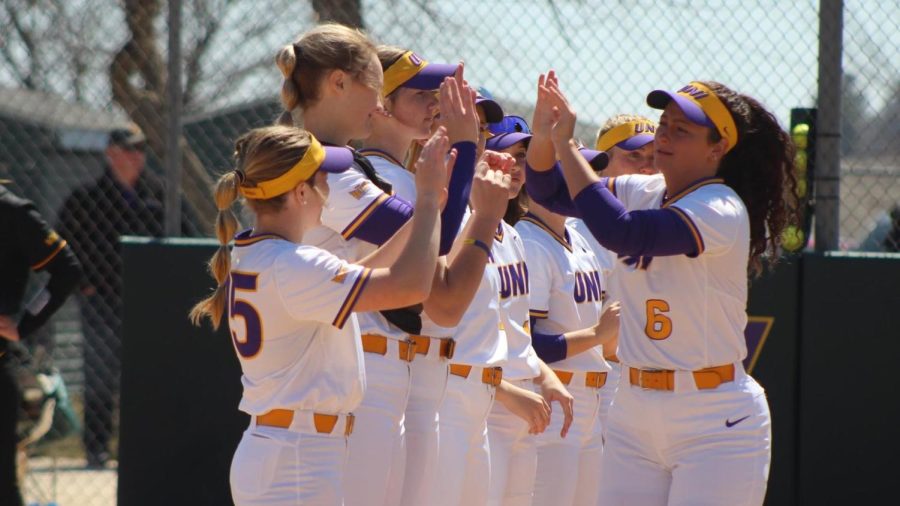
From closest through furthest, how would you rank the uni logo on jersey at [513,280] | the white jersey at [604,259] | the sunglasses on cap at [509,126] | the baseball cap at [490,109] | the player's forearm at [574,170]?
the player's forearm at [574,170] → the uni logo on jersey at [513,280] → the baseball cap at [490,109] → the sunglasses on cap at [509,126] → the white jersey at [604,259]

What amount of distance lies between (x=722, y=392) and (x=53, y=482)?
4517 mm

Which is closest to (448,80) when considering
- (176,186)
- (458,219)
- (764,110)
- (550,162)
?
(458,219)

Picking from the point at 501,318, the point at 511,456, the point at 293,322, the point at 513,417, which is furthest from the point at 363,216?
the point at 511,456

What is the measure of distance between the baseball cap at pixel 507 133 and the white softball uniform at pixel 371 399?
1.02 meters

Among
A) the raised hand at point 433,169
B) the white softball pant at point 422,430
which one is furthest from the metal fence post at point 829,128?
the raised hand at point 433,169

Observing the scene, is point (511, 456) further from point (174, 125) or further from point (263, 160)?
point (174, 125)

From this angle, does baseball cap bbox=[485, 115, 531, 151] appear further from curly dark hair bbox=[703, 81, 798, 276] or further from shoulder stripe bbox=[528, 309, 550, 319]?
curly dark hair bbox=[703, 81, 798, 276]

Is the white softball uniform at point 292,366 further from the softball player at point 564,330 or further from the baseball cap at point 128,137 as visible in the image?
the baseball cap at point 128,137

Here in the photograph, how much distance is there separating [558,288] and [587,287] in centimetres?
17

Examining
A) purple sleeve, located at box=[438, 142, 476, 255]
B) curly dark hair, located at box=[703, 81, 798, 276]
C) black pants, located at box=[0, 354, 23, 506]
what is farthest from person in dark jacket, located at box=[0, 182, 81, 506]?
curly dark hair, located at box=[703, 81, 798, 276]

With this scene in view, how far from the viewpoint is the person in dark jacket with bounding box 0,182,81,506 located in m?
4.80

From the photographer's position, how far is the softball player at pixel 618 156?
5172mm

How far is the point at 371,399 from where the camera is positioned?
11.4 ft

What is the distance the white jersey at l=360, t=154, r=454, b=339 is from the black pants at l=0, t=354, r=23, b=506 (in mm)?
1876
